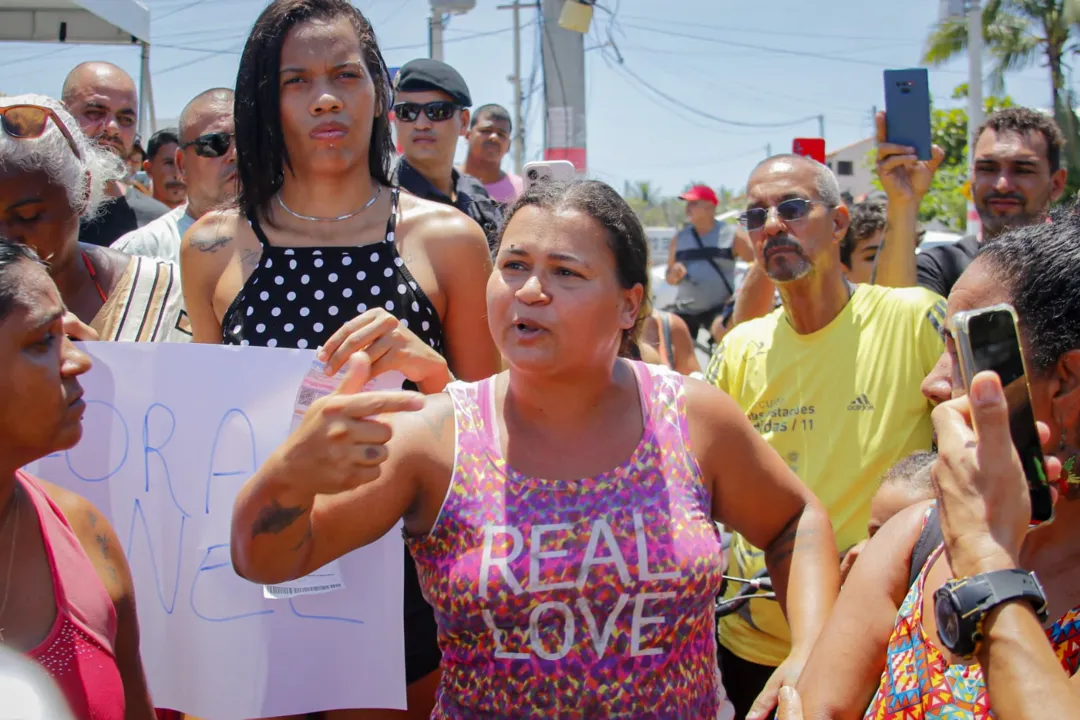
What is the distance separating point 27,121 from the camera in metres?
2.51

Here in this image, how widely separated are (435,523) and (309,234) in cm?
93

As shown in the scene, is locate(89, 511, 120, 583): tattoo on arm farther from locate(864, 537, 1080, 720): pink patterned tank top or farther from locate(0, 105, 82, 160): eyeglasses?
locate(864, 537, 1080, 720): pink patterned tank top

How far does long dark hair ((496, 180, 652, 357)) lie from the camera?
83.0 inches

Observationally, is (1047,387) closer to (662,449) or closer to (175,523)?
(662,449)

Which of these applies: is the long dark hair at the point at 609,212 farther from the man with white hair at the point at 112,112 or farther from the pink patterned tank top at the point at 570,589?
the man with white hair at the point at 112,112

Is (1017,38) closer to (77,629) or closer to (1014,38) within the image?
(1014,38)

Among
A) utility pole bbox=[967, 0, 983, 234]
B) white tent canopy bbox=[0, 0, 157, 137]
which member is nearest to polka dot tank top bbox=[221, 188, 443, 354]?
white tent canopy bbox=[0, 0, 157, 137]

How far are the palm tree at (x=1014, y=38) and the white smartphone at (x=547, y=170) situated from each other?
27688 millimetres

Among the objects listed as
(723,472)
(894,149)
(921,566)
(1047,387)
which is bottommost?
(921,566)

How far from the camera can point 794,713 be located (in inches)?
73.1

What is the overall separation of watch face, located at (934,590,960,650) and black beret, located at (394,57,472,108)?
11.8 ft

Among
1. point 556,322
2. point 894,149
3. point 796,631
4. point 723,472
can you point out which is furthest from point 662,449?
point 894,149

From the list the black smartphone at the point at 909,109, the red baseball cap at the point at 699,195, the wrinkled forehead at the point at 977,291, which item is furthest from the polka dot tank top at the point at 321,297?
the red baseball cap at the point at 699,195

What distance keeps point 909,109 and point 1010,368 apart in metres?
2.56
